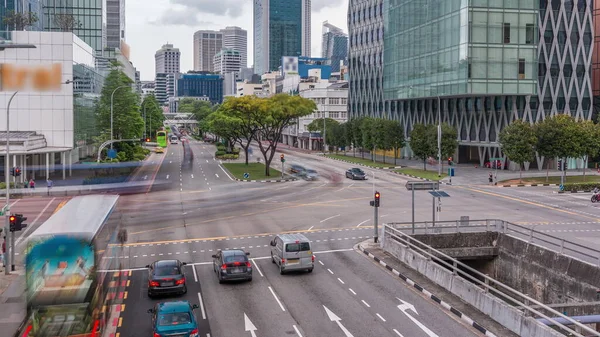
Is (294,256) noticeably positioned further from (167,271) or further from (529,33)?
(529,33)

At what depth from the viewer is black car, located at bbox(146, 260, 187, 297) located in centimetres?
2539

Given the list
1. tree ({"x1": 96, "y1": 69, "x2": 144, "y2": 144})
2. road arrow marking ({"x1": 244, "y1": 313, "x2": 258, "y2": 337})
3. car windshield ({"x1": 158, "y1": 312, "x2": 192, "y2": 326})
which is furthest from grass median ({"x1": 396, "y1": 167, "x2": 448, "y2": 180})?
car windshield ({"x1": 158, "y1": 312, "x2": 192, "y2": 326})

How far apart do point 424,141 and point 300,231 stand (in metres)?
45.7

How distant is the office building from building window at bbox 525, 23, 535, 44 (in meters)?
44.8

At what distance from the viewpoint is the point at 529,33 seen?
84.8m

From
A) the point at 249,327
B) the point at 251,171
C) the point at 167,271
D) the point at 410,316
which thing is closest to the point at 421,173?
the point at 251,171

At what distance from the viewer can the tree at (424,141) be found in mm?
81188

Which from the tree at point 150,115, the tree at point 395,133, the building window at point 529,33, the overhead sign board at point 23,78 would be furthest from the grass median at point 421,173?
the tree at point 150,115

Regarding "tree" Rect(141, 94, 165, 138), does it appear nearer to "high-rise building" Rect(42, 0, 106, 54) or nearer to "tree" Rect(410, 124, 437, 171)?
"high-rise building" Rect(42, 0, 106, 54)

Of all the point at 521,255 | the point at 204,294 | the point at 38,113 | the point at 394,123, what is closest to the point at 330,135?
the point at 394,123

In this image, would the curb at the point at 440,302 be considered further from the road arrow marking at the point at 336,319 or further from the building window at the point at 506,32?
the building window at the point at 506,32

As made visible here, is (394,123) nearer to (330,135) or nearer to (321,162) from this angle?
(321,162)

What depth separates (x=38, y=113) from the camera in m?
73.0

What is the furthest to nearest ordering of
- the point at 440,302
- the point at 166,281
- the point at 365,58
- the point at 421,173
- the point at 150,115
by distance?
the point at 150,115
the point at 365,58
the point at 421,173
the point at 166,281
the point at 440,302
